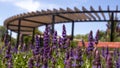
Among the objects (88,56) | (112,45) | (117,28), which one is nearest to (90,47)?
(88,56)

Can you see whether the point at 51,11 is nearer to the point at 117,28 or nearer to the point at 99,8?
the point at 99,8

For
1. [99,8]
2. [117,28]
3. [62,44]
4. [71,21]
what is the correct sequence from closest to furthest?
1. [62,44]
2. [99,8]
3. [71,21]
4. [117,28]

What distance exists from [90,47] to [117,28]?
18.6m

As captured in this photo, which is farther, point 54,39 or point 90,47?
point 54,39

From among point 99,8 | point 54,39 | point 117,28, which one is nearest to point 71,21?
point 117,28

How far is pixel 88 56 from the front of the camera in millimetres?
5730

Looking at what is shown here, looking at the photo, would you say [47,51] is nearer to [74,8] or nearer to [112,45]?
[112,45]

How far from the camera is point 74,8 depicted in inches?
632

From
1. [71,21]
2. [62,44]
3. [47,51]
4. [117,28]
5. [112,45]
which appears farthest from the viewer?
[117,28]

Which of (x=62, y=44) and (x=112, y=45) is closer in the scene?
(x=62, y=44)

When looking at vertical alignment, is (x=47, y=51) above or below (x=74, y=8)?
below

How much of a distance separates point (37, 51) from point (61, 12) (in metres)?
12.0

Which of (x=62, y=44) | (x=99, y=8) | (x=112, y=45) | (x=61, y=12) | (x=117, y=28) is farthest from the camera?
(x=117, y=28)

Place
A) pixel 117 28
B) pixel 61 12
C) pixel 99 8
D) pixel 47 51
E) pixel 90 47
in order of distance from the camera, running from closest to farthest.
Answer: pixel 47 51, pixel 90 47, pixel 99 8, pixel 61 12, pixel 117 28
